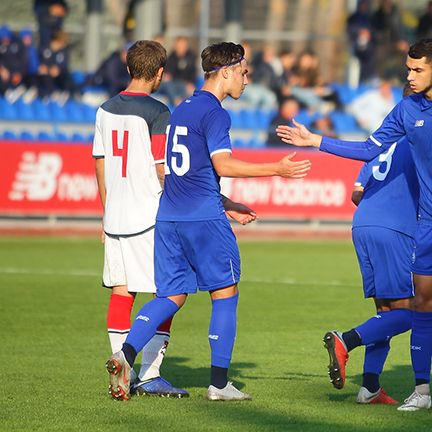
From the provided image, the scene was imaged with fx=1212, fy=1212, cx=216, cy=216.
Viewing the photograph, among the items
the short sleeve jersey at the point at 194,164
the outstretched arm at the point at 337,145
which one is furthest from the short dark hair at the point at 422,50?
the short sleeve jersey at the point at 194,164

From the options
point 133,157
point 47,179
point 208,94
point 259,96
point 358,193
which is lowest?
point 47,179

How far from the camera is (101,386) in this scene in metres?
8.10

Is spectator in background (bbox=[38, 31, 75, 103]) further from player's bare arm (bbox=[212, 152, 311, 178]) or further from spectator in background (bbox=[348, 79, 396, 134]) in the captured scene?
player's bare arm (bbox=[212, 152, 311, 178])

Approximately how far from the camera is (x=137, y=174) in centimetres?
797

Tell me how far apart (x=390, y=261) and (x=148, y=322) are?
5.09ft

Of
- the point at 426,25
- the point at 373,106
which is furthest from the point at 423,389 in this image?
the point at 426,25

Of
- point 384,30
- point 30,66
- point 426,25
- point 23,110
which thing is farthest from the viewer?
point 384,30

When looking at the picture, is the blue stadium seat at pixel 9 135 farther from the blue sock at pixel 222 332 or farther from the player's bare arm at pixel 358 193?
the blue sock at pixel 222 332

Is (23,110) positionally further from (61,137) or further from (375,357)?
(375,357)

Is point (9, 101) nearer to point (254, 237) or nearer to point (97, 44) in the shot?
point (97, 44)

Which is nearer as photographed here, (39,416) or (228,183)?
(39,416)

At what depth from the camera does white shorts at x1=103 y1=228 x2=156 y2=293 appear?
797 cm

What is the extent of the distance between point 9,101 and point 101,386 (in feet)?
51.0

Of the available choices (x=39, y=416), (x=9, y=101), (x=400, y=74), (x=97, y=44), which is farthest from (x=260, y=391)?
(x=400, y=74)
